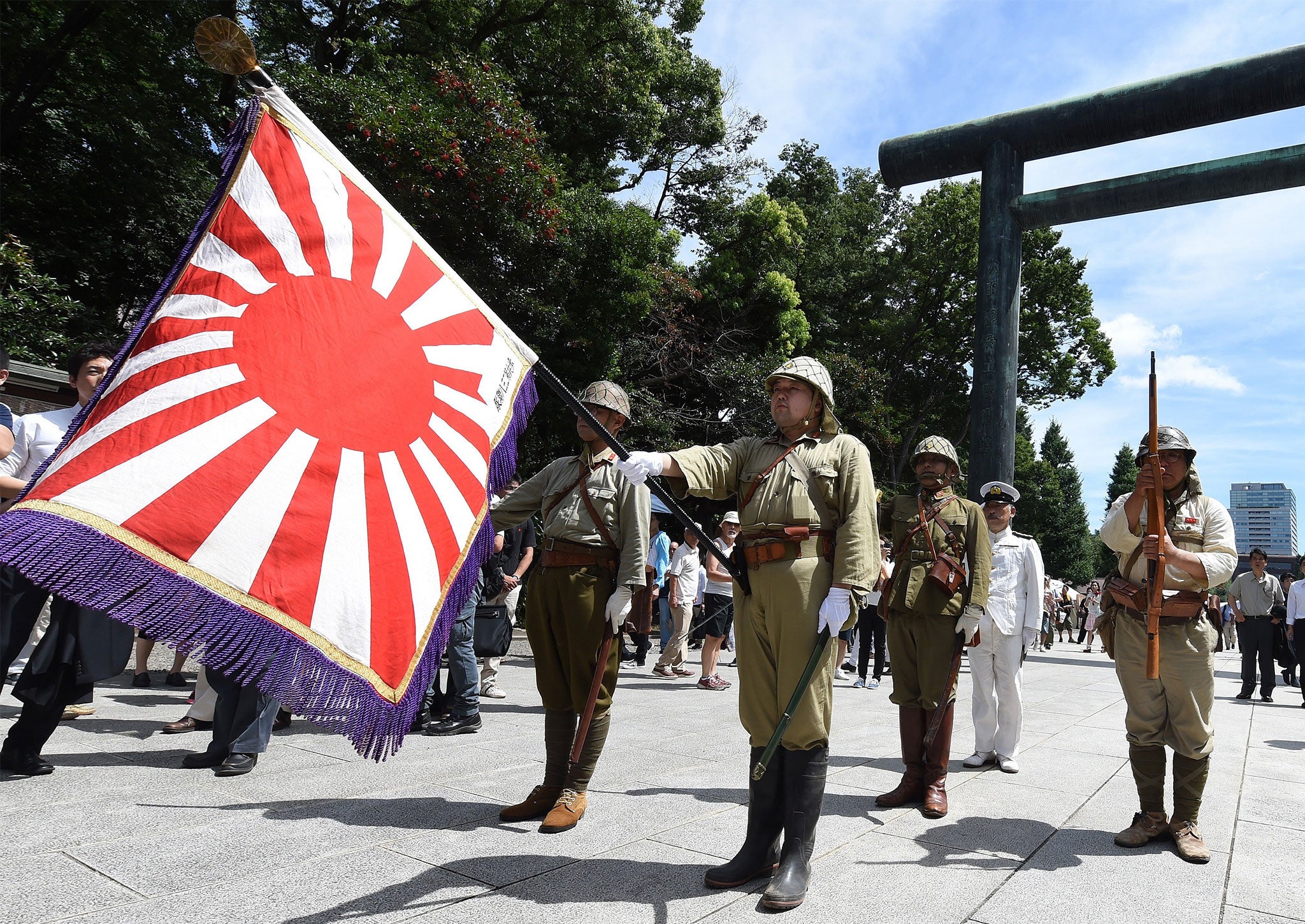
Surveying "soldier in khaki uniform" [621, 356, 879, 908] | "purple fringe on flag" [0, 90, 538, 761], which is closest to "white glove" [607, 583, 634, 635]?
"soldier in khaki uniform" [621, 356, 879, 908]

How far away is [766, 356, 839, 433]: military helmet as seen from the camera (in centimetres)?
367

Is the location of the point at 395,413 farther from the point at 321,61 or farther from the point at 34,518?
the point at 321,61

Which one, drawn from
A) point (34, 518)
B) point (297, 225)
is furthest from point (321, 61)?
point (34, 518)

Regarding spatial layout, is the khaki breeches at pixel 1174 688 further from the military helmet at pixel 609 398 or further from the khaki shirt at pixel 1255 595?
the khaki shirt at pixel 1255 595

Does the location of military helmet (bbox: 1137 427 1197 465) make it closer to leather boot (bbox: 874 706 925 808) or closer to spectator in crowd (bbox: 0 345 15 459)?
leather boot (bbox: 874 706 925 808)

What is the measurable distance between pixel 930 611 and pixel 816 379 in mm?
1955

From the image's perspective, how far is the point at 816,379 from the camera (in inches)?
145

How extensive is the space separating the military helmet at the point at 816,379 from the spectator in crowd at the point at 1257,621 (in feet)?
34.5

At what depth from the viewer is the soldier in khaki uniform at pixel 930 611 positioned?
15.7ft

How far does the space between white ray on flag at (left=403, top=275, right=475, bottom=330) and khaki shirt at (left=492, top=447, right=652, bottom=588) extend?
4.59 ft

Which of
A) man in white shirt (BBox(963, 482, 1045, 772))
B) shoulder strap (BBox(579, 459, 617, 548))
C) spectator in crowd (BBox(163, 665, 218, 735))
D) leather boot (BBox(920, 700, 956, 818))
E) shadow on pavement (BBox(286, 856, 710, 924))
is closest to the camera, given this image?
shadow on pavement (BBox(286, 856, 710, 924))

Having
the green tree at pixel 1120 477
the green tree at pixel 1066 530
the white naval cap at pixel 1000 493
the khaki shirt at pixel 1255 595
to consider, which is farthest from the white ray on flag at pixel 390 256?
the green tree at pixel 1120 477

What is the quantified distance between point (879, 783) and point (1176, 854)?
160 centimetres

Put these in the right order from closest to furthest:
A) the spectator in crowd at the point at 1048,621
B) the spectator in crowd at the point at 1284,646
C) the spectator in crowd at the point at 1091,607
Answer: the spectator in crowd at the point at 1284,646, the spectator in crowd at the point at 1048,621, the spectator in crowd at the point at 1091,607
